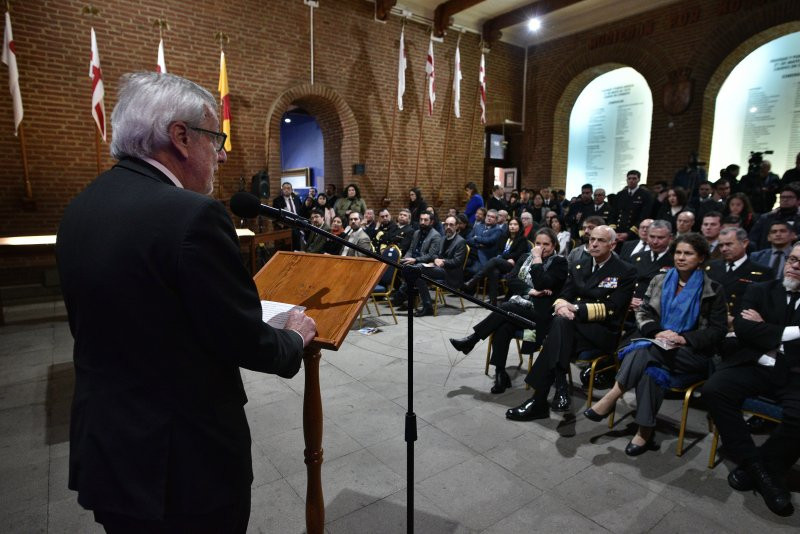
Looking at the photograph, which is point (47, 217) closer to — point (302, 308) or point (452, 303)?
point (452, 303)

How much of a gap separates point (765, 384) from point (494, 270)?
354 cm

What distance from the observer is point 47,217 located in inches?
244

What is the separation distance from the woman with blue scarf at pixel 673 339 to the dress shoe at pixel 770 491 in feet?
1.50

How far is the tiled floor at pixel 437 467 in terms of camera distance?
1941 millimetres

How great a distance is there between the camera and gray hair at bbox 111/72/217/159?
3.04ft

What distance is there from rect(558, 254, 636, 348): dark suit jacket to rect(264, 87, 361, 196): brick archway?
5980 mm

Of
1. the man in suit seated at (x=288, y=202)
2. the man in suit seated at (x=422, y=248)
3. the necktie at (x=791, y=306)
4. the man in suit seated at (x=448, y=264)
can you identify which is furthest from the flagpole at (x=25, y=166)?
the necktie at (x=791, y=306)

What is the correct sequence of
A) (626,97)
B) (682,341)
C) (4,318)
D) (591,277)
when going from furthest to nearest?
(626,97) → (4,318) → (591,277) → (682,341)

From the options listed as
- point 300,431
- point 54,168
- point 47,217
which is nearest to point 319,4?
point 54,168

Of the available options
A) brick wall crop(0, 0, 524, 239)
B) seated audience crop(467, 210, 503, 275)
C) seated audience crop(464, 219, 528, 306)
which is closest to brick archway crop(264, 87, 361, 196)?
brick wall crop(0, 0, 524, 239)

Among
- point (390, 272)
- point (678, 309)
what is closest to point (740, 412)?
point (678, 309)

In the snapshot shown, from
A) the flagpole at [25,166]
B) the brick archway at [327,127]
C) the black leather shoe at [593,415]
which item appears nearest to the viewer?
the black leather shoe at [593,415]

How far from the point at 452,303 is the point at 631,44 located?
6.97 metres

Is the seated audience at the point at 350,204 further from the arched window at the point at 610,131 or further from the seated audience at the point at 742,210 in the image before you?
the arched window at the point at 610,131
